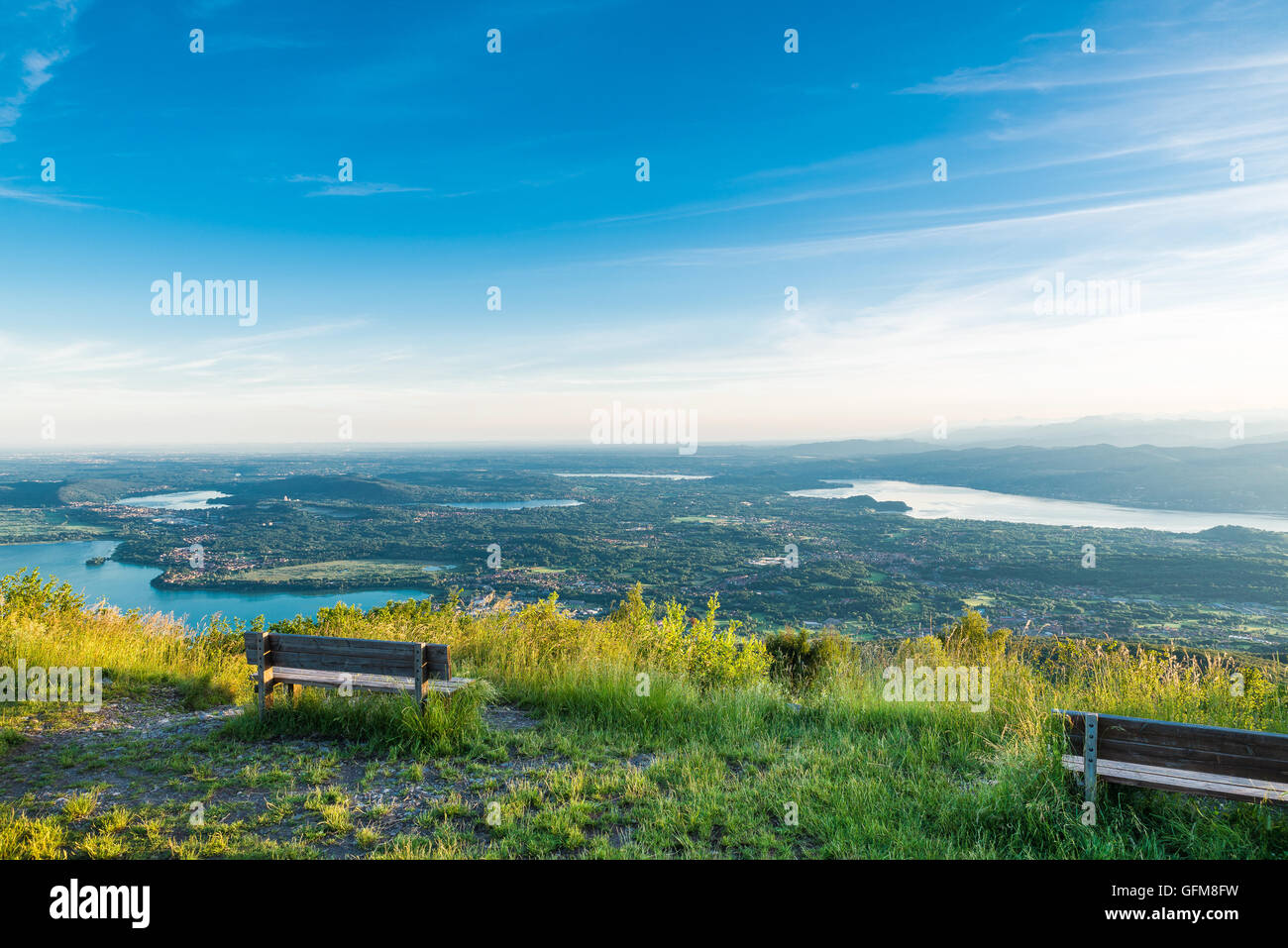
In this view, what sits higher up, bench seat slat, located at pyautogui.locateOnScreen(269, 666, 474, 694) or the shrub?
bench seat slat, located at pyautogui.locateOnScreen(269, 666, 474, 694)

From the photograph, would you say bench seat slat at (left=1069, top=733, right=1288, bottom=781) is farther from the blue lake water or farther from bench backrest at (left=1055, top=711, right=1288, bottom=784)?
the blue lake water

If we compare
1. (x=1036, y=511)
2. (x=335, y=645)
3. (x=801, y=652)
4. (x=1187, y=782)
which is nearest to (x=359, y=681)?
(x=335, y=645)

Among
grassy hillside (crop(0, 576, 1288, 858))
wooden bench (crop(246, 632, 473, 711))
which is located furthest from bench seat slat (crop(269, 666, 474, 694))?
grassy hillside (crop(0, 576, 1288, 858))

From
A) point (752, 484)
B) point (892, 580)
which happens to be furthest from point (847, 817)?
point (752, 484)

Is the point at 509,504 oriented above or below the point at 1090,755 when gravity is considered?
below

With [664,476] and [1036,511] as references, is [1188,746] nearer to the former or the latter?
[1036,511]

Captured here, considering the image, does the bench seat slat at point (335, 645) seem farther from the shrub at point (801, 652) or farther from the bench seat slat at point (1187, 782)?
the shrub at point (801, 652)
